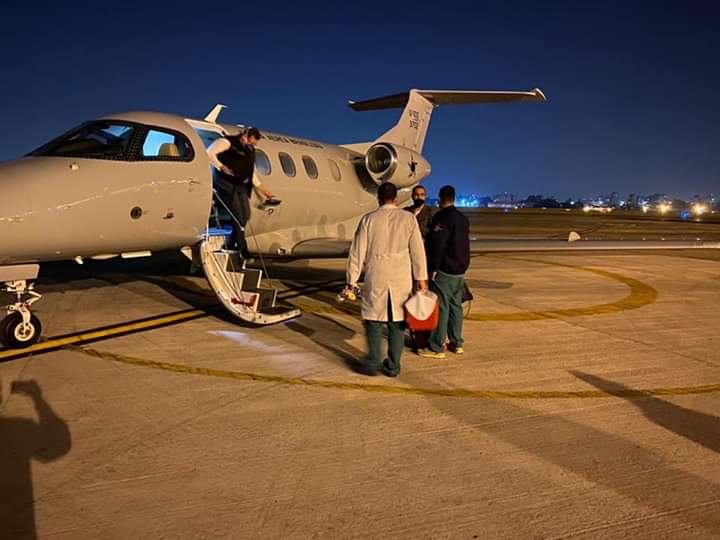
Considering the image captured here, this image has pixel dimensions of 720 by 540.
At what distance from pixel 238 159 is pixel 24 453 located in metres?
5.56

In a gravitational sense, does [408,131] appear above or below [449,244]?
above

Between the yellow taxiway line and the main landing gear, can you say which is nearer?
the yellow taxiway line

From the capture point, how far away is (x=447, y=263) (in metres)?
6.76

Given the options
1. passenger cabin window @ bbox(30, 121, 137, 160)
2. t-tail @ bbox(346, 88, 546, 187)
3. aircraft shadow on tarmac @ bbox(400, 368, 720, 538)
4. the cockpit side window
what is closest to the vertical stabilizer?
Result: t-tail @ bbox(346, 88, 546, 187)

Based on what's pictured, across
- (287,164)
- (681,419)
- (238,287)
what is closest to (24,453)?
(238,287)

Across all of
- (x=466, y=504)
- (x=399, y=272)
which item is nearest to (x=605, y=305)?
(x=399, y=272)

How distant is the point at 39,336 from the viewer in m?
7.17

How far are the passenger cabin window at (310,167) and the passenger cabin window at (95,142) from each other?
4.17 m

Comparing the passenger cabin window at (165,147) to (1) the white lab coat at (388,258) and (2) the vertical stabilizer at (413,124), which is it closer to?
(1) the white lab coat at (388,258)

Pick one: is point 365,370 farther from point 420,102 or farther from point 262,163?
point 420,102

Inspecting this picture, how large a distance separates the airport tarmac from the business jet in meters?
0.78

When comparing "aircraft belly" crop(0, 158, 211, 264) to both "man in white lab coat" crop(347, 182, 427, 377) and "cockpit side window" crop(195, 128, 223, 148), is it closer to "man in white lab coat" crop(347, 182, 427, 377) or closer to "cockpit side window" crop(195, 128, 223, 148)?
"cockpit side window" crop(195, 128, 223, 148)

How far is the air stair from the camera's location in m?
8.03

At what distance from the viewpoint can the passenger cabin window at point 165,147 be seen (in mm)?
7797
